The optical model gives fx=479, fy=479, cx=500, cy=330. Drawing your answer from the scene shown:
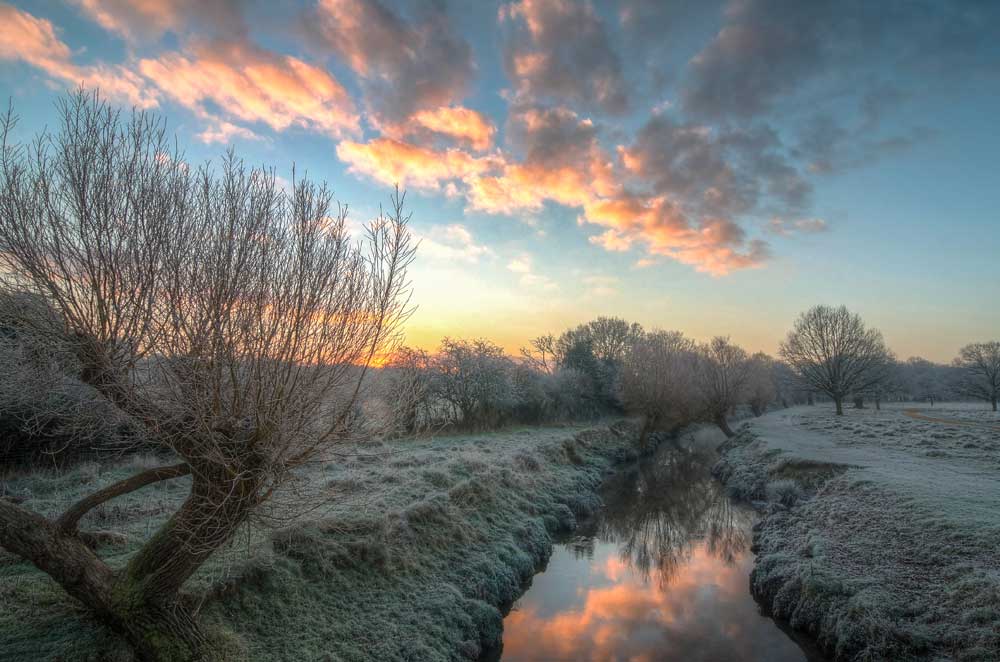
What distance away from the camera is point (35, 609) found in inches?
231

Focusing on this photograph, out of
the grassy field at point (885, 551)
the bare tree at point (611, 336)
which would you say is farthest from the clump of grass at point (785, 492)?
the bare tree at point (611, 336)

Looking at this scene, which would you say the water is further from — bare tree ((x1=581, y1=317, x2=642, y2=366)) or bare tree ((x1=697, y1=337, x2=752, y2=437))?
bare tree ((x1=581, y1=317, x2=642, y2=366))

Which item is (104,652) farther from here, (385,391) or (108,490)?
(385,391)

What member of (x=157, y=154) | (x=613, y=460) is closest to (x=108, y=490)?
(x=157, y=154)

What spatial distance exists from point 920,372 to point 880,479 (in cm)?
10502

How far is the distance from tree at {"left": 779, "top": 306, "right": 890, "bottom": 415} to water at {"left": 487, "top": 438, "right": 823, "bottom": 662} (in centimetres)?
3408

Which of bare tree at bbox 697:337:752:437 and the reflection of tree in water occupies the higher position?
bare tree at bbox 697:337:752:437

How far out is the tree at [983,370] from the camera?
47.7 metres

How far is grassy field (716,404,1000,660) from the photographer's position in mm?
7438

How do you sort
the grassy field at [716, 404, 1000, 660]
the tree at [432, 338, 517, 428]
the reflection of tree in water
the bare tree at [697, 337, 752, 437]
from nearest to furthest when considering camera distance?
1. the grassy field at [716, 404, 1000, 660]
2. the reflection of tree in water
3. the tree at [432, 338, 517, 428]
4. the bare tree at [697, 337, 752, 437]

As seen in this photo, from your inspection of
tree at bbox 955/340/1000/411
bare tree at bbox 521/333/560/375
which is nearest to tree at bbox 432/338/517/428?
bare tree at bbox 521/333/560/375

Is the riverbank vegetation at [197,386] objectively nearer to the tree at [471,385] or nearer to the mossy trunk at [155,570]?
the mossy trunk at [155,570]

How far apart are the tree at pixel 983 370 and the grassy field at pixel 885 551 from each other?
133 feet

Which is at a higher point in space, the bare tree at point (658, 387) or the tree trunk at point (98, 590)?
the bare tree at point (658, 387)
